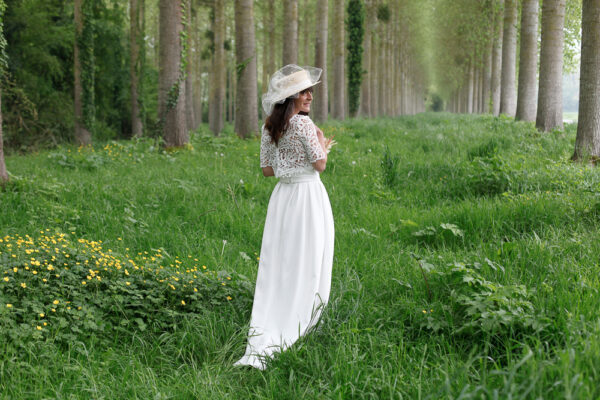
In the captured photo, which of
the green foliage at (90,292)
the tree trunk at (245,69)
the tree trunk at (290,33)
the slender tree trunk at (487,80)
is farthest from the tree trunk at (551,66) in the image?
the slender tree trunk at (487,80)

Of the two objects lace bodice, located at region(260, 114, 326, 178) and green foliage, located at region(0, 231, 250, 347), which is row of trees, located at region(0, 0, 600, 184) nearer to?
green foliage, located at region(0, 231, 250, 347)

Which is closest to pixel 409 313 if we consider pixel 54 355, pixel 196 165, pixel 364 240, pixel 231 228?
pixel 364 240

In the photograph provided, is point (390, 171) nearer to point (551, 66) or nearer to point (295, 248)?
point (295, 248)

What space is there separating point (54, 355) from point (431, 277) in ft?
9.55

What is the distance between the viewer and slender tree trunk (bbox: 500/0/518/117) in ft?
61.0

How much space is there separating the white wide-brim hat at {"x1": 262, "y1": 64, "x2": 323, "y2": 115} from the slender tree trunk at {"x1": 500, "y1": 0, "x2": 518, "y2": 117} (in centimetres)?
1734

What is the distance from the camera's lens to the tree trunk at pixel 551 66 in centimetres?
1149

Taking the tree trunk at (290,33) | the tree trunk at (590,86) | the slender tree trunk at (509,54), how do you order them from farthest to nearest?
the slender tree trunk at (509,54) < the tree trunk at (290,33) < the tree trunk at (590,86)

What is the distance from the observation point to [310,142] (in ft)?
12.2

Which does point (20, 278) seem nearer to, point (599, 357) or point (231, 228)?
point (231, 228)

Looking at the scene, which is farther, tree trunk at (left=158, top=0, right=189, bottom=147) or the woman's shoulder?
tree trunk at (left=158, top=0, right=189, bottom=147)

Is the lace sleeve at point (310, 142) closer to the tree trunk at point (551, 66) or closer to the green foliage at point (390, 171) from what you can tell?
the green foliage at point (390, 171)

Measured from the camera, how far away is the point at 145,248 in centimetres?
527

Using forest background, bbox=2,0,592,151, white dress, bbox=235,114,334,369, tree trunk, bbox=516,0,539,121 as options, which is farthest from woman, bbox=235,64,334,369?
tree trunk, bbox=516,0,539,121
